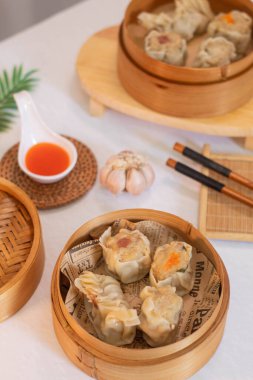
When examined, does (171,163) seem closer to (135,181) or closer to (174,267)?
(135,181)

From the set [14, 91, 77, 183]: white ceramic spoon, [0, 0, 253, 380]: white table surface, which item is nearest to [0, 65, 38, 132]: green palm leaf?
[0, 0, 253, 380]: white table surface

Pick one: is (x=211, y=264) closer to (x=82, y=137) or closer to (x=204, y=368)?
(x=204, y=368)

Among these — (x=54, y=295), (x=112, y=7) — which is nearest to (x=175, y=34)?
(x=112, y=7)

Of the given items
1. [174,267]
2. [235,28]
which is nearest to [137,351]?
[174,267]

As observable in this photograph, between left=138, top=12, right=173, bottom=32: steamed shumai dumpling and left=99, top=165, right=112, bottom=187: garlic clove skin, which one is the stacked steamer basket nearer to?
left=138, top=12, right=173, bottom=32: steamed shumai dumpling

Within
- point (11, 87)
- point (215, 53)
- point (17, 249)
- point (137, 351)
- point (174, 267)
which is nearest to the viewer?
point (137, 351)

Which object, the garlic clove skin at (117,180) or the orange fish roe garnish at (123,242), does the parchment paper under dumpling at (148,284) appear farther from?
the garlic clove skin at (117,180)
